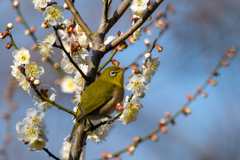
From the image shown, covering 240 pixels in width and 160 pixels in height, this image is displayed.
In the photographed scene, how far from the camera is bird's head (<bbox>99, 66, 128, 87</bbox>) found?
9.19 feet

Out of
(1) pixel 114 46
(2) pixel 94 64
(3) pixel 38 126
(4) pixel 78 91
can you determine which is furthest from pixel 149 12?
(3) pixel 38 126

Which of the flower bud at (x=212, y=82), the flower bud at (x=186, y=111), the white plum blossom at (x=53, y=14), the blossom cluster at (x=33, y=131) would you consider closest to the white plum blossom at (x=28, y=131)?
the blossom cluster at (x=33, y=131)

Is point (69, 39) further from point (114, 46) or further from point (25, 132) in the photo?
point (25, 132)

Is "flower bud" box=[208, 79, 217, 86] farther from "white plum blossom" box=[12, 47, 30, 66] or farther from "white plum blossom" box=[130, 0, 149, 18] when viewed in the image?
"white plum blossom" box=[12, 47, 30, 66]

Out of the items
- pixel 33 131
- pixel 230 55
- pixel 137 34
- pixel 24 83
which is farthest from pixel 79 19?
pixel 230 55

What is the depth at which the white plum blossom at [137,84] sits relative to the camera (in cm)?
188

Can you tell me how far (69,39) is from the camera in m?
2.15

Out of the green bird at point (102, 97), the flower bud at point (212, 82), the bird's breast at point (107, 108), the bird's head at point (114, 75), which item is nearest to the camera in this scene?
the flower bud at point (212, 82)

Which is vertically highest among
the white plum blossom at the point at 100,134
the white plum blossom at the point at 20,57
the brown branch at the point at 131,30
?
the white plum blossom at the point at 20,57

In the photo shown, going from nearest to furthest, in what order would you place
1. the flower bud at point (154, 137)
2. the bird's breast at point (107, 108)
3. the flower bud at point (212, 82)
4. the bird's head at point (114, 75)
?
the flower bud at point (154, 137) → the flower bud at point (212, 82) → the bird's breast at point (107, 108) → the bird's head at point (114, 75)

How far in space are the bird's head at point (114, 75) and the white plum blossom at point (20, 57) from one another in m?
1.05

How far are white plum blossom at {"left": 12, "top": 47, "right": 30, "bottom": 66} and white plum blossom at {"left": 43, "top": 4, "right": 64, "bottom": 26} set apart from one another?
28 centimetres

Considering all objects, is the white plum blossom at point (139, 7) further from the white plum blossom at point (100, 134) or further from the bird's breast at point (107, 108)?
the white plum blossom at point (100, 134)

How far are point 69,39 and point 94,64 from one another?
0.99 ft
